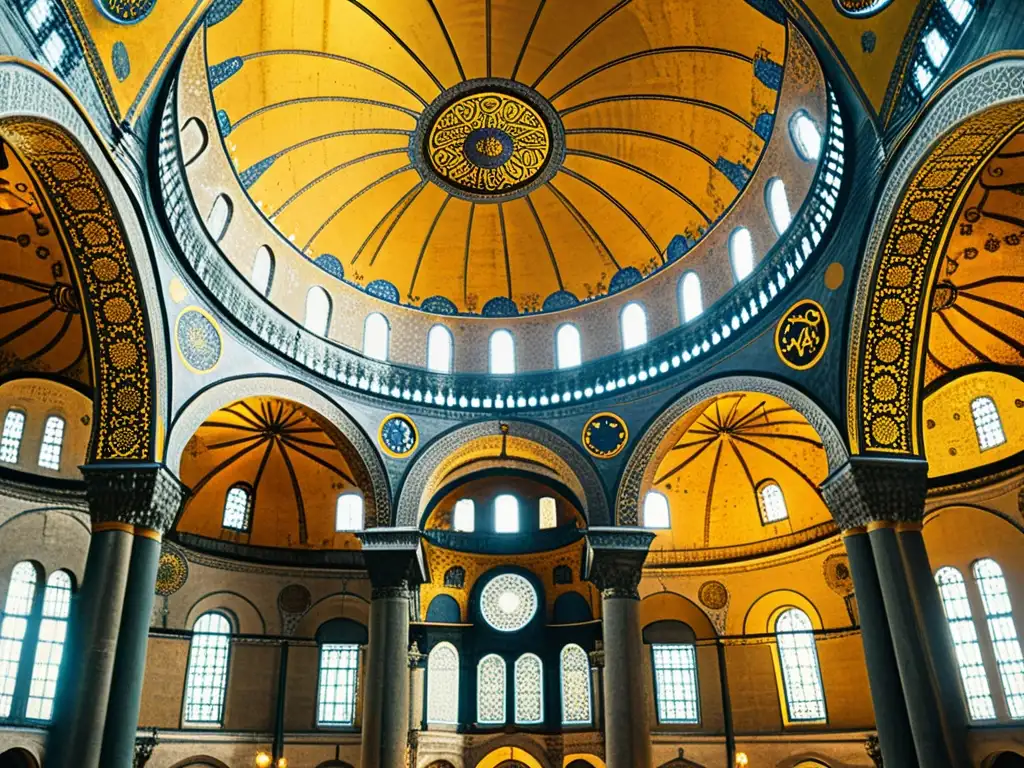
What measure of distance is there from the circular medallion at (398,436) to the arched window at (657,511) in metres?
7.88

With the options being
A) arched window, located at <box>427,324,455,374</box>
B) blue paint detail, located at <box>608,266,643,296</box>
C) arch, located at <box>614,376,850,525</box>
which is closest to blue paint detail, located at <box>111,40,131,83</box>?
arched window, located at <box>427,324,455,374</box>

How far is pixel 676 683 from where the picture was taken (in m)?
22.7

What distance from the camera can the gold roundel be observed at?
19.5 meters

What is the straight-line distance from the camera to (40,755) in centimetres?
1677

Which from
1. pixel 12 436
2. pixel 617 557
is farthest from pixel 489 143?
pixel 12 436

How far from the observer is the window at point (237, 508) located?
22.8m

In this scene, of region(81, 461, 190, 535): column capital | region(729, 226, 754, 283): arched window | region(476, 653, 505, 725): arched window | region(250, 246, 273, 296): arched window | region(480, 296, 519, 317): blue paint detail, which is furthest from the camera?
region(476, 653, 505, 725): arched window

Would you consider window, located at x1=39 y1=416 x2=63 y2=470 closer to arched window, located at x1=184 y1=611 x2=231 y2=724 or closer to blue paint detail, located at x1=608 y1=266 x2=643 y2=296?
arched window, located at x1=184 y1=611 x2=231 y2=724

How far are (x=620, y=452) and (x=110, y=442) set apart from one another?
10.6 metres

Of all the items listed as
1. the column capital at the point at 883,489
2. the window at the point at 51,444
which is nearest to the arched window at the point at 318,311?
the window at the point at 51,444

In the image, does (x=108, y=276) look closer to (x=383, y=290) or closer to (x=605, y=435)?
(x=383, y=290)

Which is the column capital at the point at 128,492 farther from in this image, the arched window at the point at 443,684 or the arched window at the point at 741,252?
the arched window at the point at 741,252

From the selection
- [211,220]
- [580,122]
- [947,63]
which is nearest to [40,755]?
[211,220]

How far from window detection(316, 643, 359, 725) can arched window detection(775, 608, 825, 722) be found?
11613 millimetres
